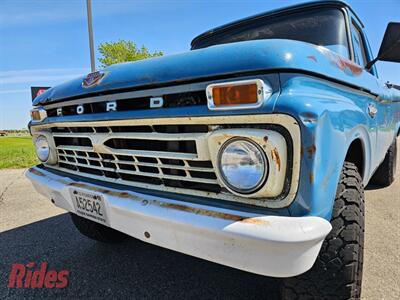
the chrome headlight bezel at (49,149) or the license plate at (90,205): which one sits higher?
the chrome headlight bezel at (49,149)

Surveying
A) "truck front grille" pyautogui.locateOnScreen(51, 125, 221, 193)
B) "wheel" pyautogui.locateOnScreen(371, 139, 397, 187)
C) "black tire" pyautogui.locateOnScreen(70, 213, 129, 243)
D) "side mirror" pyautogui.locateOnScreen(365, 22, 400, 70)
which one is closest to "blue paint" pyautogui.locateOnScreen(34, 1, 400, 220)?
"truck front grille" pyautogui.locateOnScreen(51, 125, 221, 193)

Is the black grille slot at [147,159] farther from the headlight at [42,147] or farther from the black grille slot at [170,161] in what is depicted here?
the headlight at [42,147]

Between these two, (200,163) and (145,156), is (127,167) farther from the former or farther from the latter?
(200,163)

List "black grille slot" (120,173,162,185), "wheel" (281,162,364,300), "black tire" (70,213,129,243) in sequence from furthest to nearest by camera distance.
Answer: "black tire" (70,213,129,243) → "black grille slot" (120,173,162,185) → "wheel" (281,162,364,300)

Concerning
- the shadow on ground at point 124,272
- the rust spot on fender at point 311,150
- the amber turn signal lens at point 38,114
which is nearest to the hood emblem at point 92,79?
the amber turn signal lens at point 38,114

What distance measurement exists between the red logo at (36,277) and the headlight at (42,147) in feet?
2.79

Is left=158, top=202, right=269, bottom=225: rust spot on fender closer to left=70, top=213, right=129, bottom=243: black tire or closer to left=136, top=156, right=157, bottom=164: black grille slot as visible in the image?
left=136, top=156, right=157, bottom=164: black grille slot

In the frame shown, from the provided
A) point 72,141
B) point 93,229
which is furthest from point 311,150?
point 93,229

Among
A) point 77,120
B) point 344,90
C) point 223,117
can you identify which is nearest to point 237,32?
point 344,90

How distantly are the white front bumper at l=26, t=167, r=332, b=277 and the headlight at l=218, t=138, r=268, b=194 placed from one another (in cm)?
12

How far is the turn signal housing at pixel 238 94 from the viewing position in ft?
3.91

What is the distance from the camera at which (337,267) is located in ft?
4.44

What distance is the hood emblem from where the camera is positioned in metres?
1.76

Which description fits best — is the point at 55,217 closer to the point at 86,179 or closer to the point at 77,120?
the point at 86,179
